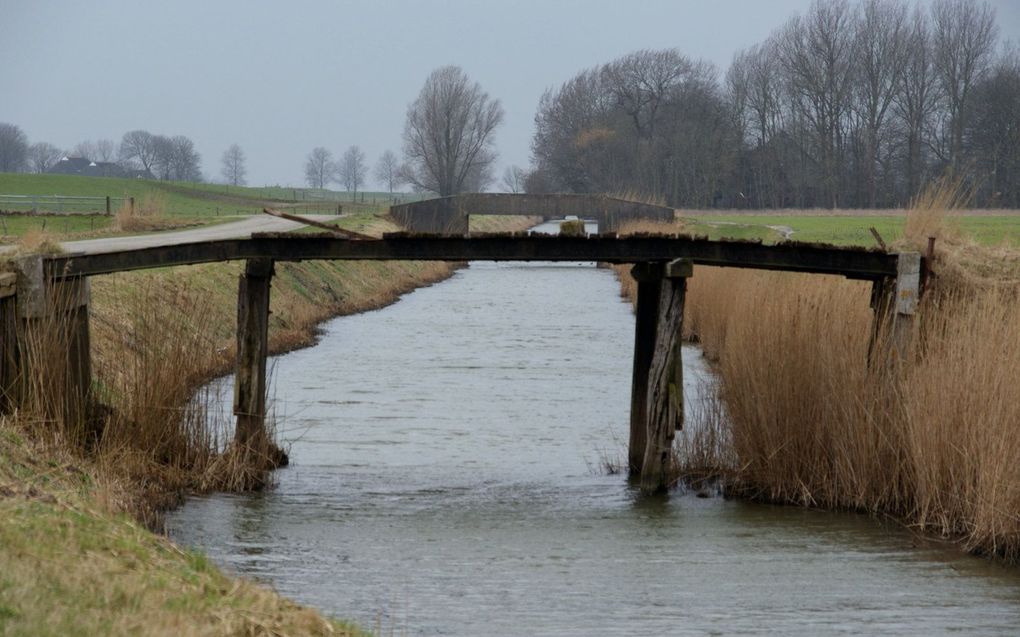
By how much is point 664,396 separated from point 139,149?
174048mm

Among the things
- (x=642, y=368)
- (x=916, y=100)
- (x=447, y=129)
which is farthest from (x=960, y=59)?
(x=642, y=368)

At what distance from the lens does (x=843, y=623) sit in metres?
10.7

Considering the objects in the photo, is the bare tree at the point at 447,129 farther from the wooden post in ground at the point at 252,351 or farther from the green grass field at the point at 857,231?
the wooden post in ground at the point at 252,351

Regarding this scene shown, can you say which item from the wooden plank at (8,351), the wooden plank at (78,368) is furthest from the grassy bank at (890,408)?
the wooden plank at (8,351)

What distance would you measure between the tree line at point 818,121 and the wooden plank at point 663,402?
67.5m

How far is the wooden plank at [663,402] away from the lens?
50.4 feet

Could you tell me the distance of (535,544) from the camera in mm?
13219

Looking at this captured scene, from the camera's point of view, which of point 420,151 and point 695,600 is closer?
point 695,600

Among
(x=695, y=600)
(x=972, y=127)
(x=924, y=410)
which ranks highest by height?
(x=972, y=127)

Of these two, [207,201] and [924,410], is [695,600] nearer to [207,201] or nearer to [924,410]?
[924,410]

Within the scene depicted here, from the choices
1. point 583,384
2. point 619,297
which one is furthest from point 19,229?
point 583,384

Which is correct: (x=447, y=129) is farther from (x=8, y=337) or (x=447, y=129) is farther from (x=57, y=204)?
(x=8, y=337)

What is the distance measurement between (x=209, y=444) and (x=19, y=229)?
2948 cm

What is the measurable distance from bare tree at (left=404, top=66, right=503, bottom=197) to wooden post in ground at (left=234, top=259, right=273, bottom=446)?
94.4 meters
